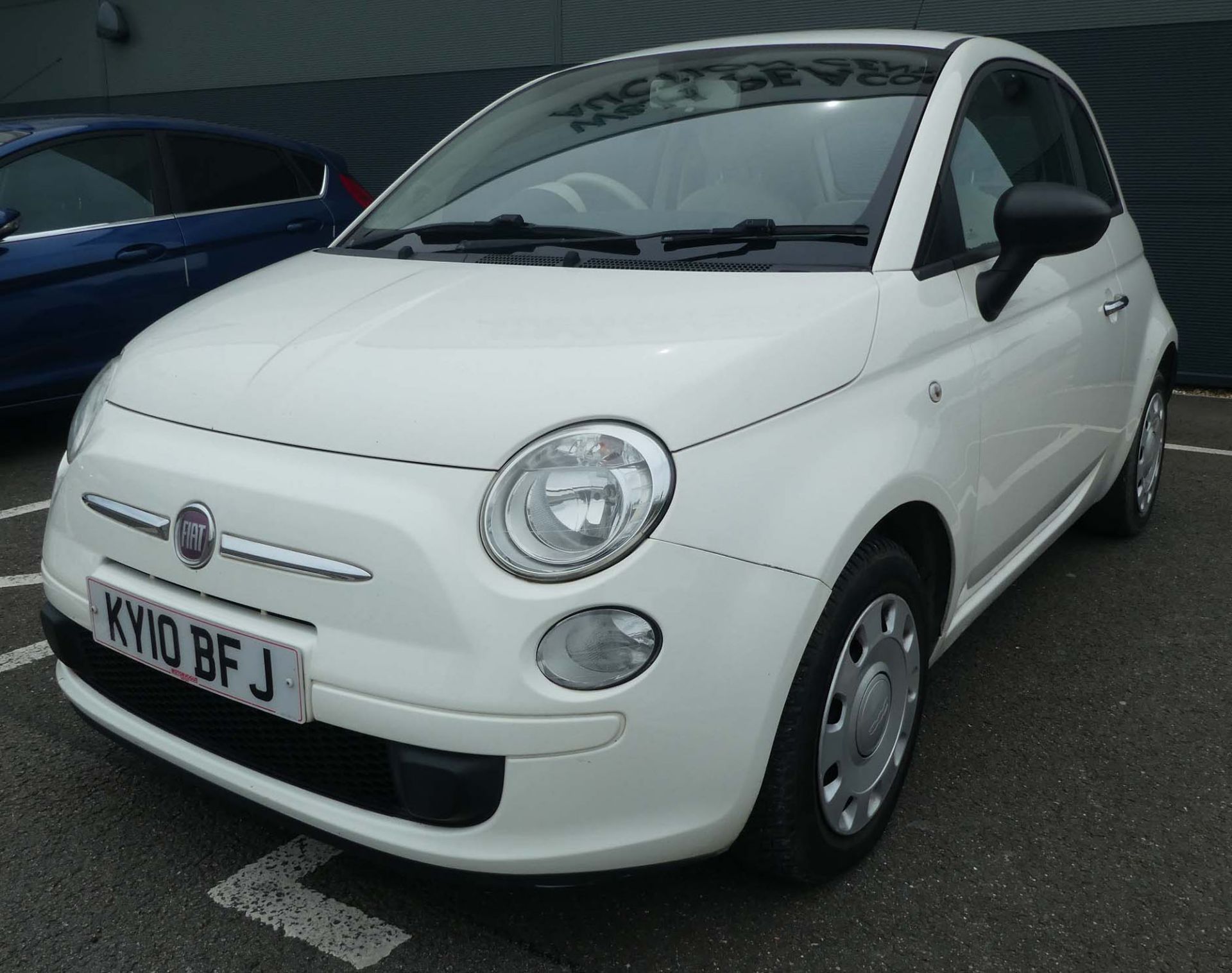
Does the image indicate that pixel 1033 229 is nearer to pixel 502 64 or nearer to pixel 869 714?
pixel 869 714

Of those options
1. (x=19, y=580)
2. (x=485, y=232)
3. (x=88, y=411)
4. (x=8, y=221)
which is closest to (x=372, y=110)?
(x=8, y=221)

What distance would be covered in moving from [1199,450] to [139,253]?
15.6ft

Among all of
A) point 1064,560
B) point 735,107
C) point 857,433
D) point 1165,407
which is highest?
point 735,107

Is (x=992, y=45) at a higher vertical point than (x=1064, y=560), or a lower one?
higher

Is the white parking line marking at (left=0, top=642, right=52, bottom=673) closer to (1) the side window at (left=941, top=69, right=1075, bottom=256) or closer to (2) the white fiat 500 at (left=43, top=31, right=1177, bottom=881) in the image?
(2) the white fiat 500 at (left=43, top=31, right=1177, bottom=881)

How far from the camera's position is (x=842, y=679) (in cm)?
187

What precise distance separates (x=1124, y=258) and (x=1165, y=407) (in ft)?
2.80

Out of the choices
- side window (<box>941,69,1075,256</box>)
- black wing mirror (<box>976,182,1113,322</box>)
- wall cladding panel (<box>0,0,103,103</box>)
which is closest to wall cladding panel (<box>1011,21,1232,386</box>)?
side window (<box>941,69,1075,256</box>)

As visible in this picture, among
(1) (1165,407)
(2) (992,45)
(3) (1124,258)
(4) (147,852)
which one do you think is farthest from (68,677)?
(1) (1165,407)

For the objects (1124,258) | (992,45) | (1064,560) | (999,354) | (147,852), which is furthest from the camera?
(1064,560)

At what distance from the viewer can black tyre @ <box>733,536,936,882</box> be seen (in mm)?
1762

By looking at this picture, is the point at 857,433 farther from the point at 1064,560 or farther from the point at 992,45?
the point at 1064,560

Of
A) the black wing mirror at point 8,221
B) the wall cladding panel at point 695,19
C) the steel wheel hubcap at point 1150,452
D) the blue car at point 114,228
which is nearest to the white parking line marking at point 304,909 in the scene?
the steel wheel hubcap at point 1150,452

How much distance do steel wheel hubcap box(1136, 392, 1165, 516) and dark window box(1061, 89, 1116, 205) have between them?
2.25 ft
